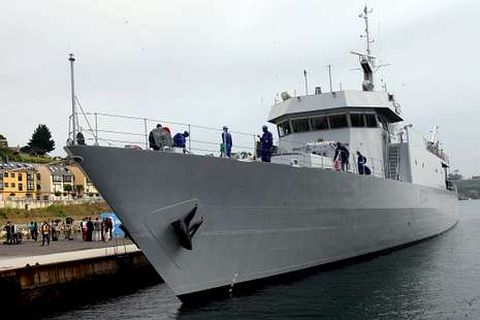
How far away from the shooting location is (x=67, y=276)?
1576cm

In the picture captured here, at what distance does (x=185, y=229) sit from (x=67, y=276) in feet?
16.3

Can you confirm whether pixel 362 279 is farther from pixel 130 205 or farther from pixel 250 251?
pixel 130 205

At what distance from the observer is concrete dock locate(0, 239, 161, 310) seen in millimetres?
14125

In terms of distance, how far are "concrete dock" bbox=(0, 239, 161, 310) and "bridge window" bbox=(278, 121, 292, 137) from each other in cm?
702

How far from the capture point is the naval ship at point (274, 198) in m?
12.4

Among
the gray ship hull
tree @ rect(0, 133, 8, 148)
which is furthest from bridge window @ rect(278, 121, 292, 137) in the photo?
tree @ rect(0, 133, 8, 148)

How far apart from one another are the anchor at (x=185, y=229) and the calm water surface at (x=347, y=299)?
4.94ft

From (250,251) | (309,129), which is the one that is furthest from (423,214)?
(250,251)

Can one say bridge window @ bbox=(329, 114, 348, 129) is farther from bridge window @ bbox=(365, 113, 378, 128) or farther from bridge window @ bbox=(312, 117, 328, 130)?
bridge window @ bbox=(365, 113, 378, 128)

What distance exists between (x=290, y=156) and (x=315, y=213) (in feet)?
6.61

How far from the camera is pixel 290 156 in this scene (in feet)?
56.9

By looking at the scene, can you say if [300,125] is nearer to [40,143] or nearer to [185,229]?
[185,229]

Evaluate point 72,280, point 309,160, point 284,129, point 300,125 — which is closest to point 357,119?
point 300,125

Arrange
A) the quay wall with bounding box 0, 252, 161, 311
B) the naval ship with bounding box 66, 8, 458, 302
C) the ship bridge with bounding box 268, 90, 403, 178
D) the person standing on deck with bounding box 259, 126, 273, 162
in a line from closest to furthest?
the naval ship with bounding box 66, 8, 458, 302
the quay wall with bounding box 0, 252, 161, 311
the person standing on deck with bounding box 259, 126, 273, 162
the ship bridge with bounding box 268, 90, 403, 178
